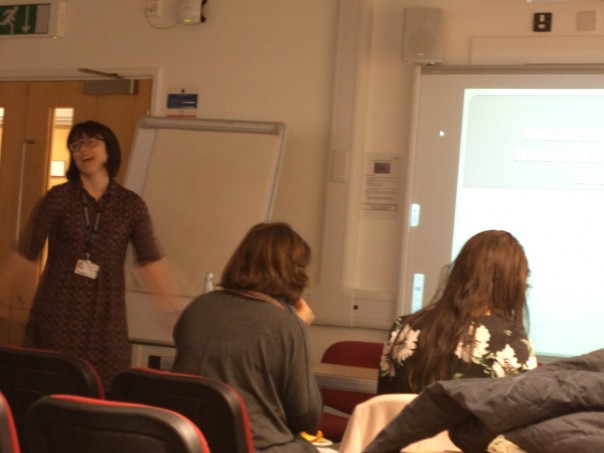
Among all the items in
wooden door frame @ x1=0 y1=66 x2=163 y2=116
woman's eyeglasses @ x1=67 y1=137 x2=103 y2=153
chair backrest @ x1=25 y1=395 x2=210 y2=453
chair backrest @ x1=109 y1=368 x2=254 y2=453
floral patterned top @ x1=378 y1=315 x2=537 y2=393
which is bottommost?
chair backrest @ x1=109 y1=368 x2=254 y2=453

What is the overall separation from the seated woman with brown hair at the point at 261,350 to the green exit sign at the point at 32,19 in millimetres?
4127

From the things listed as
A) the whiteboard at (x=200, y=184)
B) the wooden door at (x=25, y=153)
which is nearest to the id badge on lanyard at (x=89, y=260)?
the whiteboard at (x=200, y=184)

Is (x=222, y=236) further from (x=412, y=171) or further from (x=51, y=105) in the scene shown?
(x=51, y=105)

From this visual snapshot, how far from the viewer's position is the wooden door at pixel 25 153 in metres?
6.44

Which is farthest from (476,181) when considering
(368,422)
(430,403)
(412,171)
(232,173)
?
(430,403)

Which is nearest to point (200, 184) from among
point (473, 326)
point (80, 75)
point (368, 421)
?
point (80, 75)

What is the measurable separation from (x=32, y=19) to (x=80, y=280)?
3.28m

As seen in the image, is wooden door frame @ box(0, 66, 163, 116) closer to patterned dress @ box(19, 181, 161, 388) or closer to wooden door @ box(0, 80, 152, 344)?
wooden door @ box(0, 80, 152, 344)

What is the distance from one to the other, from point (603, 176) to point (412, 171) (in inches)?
41.8

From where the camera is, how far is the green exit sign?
6418 millimetres

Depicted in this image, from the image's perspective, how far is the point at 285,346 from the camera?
2697 millimetres

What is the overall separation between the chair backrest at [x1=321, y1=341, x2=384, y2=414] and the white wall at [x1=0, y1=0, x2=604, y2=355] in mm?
924

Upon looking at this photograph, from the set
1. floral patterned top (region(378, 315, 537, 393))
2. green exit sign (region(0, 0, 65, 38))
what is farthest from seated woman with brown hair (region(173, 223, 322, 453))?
green exit sign (region(0, 0, 65, 38))

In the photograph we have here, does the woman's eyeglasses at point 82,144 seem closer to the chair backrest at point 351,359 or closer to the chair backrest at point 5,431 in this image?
the chair backrest at point 351,359
